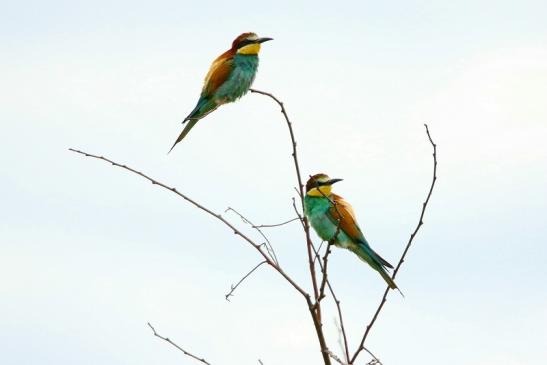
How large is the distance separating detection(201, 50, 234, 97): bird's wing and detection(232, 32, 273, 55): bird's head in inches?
3.1

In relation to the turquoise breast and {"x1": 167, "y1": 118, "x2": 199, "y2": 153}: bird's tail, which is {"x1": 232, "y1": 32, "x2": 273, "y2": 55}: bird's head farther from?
{"x1": 167, "y1": 118, "x2": 199, "y2": 153}: bird's tail

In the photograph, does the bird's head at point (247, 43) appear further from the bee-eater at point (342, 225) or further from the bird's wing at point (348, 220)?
the bird's wing at point (348, 220)

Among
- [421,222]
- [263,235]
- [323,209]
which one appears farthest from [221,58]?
[421,222]

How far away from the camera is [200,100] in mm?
5961

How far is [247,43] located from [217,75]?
32cm

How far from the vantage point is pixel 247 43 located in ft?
19.7

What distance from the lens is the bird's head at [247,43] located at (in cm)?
600

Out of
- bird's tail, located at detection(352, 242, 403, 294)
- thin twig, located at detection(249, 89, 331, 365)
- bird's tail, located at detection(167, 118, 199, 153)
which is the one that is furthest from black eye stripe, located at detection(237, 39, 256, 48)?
thin twig, located at detection(249, 89, 331, 365)

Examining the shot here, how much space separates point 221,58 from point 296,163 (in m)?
3.23

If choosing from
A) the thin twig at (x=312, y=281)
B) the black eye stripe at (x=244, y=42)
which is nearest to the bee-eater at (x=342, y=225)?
the black eye stripe at (x=244, y=42)

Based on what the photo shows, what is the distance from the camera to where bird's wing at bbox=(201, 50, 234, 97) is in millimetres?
5879

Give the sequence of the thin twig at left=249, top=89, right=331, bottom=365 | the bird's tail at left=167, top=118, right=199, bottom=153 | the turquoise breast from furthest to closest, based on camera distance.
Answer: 1. the turquoise breast
2. the bird's tail at left=167, top=118, right=199, bottom=153
3. the thin twig at left=249, top=89, right=331, bottom=365

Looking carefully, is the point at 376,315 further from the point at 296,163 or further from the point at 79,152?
the point at 79,152

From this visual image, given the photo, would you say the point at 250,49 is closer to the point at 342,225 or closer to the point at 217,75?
the point at 217,75
